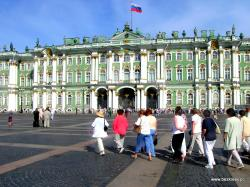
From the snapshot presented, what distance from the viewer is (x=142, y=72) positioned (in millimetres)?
70812

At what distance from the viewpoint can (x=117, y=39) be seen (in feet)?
242

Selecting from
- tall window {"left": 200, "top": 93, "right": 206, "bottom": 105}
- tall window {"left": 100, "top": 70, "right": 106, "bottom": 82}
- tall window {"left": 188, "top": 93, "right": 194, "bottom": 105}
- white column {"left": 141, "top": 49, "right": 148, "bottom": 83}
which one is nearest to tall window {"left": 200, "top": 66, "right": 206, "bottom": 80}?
Result: tall window {"left": 200, "top": 93, "right": 206, "bottom": 105}

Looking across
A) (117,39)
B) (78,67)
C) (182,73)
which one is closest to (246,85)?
(182,73)

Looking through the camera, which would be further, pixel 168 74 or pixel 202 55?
pixel 168 74

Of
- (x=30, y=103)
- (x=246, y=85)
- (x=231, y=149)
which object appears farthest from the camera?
(x=30, y=103)

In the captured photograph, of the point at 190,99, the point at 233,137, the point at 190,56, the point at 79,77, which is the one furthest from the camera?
the point at 79,77

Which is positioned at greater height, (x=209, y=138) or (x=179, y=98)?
(x=179, y=98)

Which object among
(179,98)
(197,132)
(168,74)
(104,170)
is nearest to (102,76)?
(168,74)

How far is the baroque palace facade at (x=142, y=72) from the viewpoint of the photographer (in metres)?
68.1

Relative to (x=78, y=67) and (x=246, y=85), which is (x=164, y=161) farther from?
(x=78, y=67)

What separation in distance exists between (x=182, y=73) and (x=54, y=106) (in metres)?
29.0

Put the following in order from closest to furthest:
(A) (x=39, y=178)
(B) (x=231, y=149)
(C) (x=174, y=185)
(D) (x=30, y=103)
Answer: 1. (C) (x=174, y=185)
2. (A) (x=39, y=178)
3. (B) (x=231, y=149)
4. (D) (x=30, y=103)

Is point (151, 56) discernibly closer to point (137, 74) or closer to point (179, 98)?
point (137, 74)

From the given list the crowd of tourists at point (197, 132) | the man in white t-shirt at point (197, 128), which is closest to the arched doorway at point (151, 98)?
the crowd of tourists at point (197, 132)
